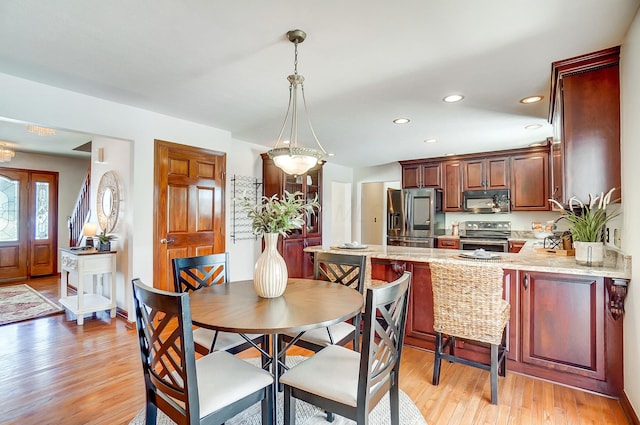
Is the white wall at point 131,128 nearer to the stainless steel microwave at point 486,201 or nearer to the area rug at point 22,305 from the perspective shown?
the area rug at point 22,305

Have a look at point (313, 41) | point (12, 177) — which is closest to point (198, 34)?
point (313, 41)

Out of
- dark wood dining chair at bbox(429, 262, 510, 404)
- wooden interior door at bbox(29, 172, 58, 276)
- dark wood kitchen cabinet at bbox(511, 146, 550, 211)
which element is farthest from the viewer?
wooden interior door at bbox(29, 172, 58, 276)

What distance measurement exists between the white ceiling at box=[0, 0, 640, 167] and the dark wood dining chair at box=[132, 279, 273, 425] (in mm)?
1537

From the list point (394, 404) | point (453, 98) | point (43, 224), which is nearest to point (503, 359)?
point (394, 404)

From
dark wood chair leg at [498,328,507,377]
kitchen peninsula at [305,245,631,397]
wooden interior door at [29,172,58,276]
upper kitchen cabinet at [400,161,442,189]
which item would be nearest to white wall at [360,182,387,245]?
upper kitchen cabinet at [400,161,442,189]

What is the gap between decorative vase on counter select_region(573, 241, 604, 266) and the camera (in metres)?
2.28

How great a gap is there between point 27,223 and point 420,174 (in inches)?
293

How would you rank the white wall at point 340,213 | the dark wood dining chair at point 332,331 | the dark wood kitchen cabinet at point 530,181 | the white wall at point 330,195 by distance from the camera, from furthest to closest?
the white wall at point 340,213 < the white wall at point 330,195 < the dark wood kitchen cabinet at point 530,181 < the dark wood dining chair at point 332,331

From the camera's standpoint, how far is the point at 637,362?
5.88 feet

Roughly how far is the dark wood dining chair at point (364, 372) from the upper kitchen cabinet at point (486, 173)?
4504mm

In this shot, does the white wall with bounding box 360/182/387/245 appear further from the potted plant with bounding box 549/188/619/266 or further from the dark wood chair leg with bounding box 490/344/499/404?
the dark wood chair leg with bounding box 490/344/499/404

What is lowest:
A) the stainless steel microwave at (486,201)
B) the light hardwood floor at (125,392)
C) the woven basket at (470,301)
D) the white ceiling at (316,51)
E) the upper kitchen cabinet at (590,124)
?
the light hardwood floor at (125,392)

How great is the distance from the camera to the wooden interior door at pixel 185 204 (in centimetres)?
362

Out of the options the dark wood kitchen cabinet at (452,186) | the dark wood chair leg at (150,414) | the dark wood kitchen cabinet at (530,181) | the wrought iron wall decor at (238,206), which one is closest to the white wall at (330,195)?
the wrought iron wall decor at (238,206)
